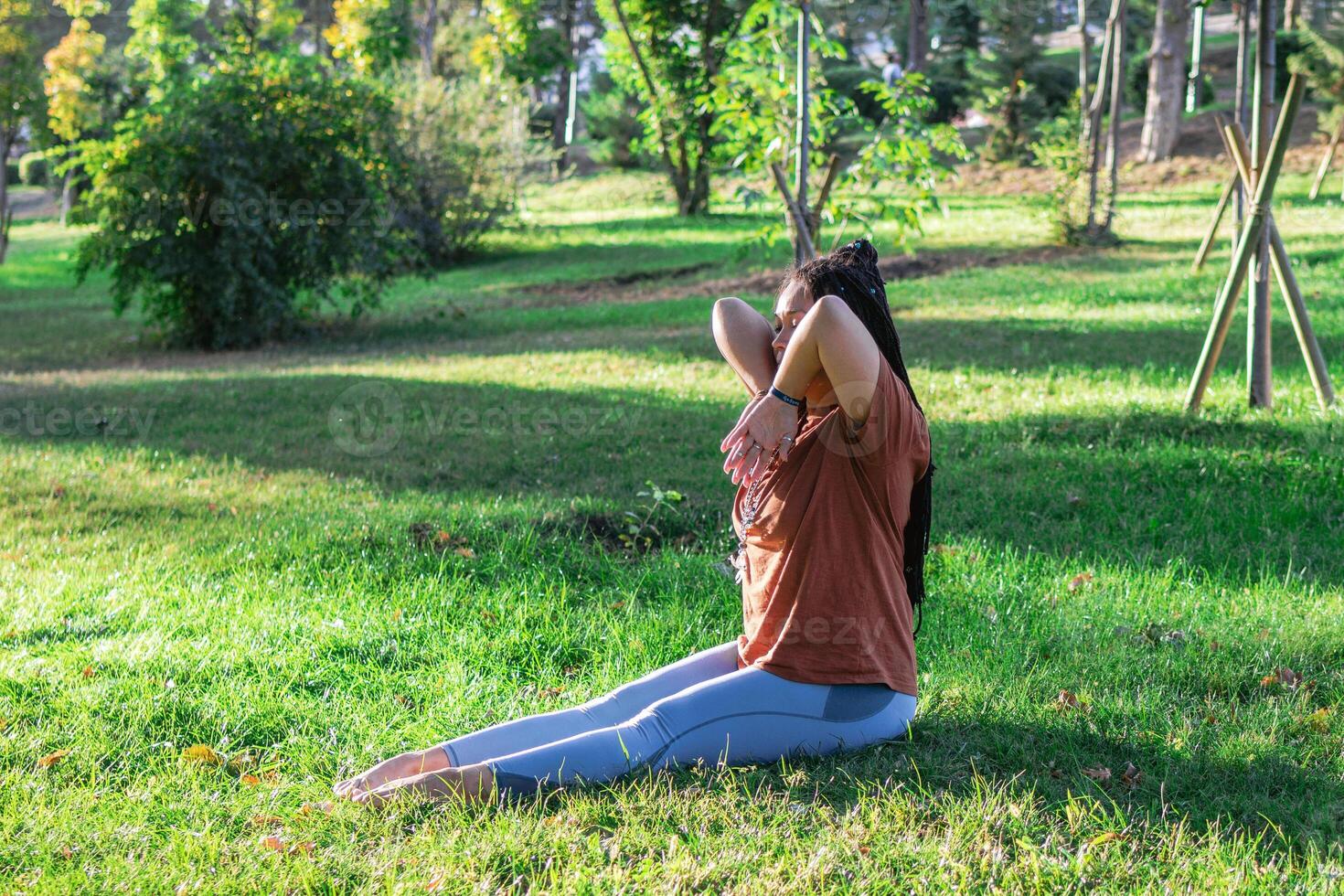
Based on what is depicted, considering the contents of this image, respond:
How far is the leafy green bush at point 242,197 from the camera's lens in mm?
12352

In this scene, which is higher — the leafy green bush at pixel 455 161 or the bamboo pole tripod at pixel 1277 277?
the leafy green bush at pixel 455 161

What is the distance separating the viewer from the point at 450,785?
10.1ft

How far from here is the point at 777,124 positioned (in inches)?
341

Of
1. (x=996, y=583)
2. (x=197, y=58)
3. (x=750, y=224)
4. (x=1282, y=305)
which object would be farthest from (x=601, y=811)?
(x=197, y=58)

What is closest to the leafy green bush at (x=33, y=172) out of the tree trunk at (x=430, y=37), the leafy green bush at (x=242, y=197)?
the tree trunk at (x=430, y=37)

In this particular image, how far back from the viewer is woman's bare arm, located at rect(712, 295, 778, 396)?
11.4ft

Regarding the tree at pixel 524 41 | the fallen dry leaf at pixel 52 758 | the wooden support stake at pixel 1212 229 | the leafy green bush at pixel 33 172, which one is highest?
the tree at pixel 524 41

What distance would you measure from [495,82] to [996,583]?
19.8m

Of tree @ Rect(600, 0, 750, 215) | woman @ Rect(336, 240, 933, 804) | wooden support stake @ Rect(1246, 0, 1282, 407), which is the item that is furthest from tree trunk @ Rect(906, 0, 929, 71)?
woman @ Rect(336, 240, 933, 804)

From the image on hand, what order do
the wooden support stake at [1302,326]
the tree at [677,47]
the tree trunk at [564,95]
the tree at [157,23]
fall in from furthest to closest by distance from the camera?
1. the tree trunk at [564,95]
2. the tree at [157,23]
3. the tree at [677,47]
4. the wooden support stake at [1302,326]

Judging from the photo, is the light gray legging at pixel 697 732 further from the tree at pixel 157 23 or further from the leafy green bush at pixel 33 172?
the leafy green bush at pixel 33 172

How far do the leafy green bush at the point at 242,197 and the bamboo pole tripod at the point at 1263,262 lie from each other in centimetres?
896

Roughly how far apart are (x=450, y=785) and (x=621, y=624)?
137cm

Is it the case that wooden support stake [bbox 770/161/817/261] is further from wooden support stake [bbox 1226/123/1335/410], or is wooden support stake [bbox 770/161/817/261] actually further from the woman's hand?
the woman's hand
